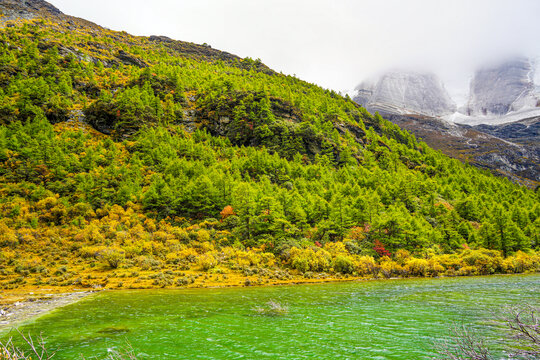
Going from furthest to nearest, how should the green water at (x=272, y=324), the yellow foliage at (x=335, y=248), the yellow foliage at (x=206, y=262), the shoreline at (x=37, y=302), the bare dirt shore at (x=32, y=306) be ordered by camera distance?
the yellow foliage at (x=335, y=248), the yellow foliage at (x=206, y=262), the shoreline at (x=37, y=302), the bare dirt shore at (x=32, y=306), the green water at (x=272, y=324)

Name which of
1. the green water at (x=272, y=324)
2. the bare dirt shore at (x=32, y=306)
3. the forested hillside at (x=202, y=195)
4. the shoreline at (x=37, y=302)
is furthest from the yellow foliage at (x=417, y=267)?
the bare dirt shore at (x=32, y=306)

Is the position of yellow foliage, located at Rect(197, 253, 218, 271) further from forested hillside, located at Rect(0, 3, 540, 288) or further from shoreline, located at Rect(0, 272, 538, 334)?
shoreline, located at Rect(0, 272, 538, 334)

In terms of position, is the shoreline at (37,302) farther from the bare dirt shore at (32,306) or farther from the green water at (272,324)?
the green water at (272,324)

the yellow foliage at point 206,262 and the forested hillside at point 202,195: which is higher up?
the forested hillside at point 202,195

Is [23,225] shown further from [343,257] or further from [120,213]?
[343,257]

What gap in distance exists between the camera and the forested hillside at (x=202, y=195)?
3662 centimetres

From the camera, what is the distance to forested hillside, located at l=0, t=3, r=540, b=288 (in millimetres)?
36625

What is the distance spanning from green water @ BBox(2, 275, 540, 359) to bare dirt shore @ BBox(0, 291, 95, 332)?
1114 mm

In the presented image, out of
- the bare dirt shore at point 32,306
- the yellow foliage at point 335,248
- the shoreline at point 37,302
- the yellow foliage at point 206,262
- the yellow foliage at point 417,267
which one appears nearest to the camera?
the bare dirt shore at point 32,306

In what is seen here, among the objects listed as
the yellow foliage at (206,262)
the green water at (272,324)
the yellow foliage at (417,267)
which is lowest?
the yellow foliage at (206,262)

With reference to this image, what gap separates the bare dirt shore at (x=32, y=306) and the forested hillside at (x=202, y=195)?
15.7 ft

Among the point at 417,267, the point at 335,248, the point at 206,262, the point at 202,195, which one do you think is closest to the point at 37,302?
the point at 206,262

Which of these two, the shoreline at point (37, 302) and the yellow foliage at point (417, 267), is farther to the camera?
the yellow foliage at point (417, 267)

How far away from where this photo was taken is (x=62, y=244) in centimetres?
3691
